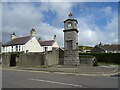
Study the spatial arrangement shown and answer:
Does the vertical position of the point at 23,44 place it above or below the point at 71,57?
above

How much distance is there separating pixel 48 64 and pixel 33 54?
334 cm

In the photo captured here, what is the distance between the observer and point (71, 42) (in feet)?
96.2

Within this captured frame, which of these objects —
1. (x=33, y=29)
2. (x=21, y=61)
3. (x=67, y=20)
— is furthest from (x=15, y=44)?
(x=67, y=20)

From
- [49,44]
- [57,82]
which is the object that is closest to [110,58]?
[49,44]

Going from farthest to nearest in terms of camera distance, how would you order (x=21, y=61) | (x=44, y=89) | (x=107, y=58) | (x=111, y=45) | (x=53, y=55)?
(x=111, y=45) → (x=107, y=58) → (x=21, y=61) → (x=53, y=55) → (x=44, y=89)

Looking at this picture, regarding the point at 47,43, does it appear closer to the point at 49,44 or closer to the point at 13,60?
the point at 49,44

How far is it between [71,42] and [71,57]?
213 cm

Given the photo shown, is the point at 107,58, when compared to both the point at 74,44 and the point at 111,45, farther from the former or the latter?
the point at 111,45

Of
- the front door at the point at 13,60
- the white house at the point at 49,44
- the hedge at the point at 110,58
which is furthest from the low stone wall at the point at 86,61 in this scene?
the white house at the point at 49,44

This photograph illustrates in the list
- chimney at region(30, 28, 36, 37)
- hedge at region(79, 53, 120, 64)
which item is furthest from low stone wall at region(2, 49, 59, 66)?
chimney at region(30, 28, 36, 37)

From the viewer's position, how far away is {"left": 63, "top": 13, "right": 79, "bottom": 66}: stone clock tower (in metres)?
29.2

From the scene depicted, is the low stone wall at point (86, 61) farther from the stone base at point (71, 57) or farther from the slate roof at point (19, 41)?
the slate roof at point (19, 41)

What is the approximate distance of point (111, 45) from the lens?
301ft

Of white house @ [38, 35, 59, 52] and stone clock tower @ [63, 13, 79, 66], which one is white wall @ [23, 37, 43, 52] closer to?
white house @ [38, 35, 59, 52]
